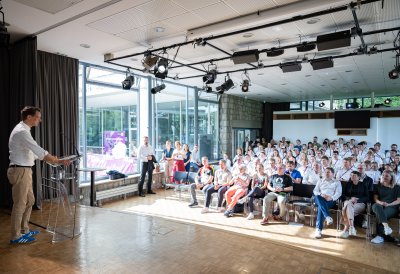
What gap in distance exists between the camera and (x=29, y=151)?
344cm

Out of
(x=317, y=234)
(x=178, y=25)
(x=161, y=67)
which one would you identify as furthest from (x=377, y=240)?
(x=161, y=67)

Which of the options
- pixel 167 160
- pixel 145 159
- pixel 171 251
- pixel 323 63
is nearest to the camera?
pixel 171 251

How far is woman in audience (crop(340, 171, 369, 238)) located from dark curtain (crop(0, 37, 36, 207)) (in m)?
5.78

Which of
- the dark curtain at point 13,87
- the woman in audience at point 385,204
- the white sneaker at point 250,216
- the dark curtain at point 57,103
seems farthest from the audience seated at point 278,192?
the dark curtain at point 13,87

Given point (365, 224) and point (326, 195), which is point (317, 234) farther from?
point (365, 224)

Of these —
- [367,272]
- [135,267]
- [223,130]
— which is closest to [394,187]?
[367,272]

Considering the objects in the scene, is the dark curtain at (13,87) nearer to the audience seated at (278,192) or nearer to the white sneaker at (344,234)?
the audience seated at (278,192)

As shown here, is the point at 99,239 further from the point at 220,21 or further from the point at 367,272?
the point at 220,21

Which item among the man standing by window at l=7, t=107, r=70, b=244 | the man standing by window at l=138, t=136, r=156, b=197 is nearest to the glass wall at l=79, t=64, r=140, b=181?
the man standing by window at l=138, t=136, r=156, b=197

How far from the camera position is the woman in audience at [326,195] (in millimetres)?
5020

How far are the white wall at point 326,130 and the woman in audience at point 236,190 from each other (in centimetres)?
825

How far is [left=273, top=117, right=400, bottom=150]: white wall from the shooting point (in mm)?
11547

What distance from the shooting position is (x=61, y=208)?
17.8 feet

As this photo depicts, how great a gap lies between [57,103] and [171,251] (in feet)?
14.7
